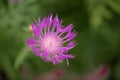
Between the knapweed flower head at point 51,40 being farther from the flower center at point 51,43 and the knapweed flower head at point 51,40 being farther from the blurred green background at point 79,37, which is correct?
the blurred green background at point 79,37

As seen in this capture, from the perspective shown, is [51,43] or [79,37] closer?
[51,43]

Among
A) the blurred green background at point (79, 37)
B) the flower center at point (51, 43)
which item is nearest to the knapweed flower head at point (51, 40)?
the flower center at point (51, 43)

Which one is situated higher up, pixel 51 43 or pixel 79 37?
pixel 79 37

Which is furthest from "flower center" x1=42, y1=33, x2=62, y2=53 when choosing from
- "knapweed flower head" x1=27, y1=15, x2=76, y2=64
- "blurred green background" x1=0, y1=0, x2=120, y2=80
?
"blurred green background" x1=0, y1=0, x2=120, y2=80

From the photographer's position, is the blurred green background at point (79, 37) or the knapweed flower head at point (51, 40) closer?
the knapweed flower head at point (51, 40)

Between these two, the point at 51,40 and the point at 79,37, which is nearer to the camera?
the point at 51,40

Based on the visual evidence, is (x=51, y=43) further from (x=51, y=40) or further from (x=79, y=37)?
(x=79, y=37)

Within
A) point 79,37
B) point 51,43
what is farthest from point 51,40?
point 79,37
